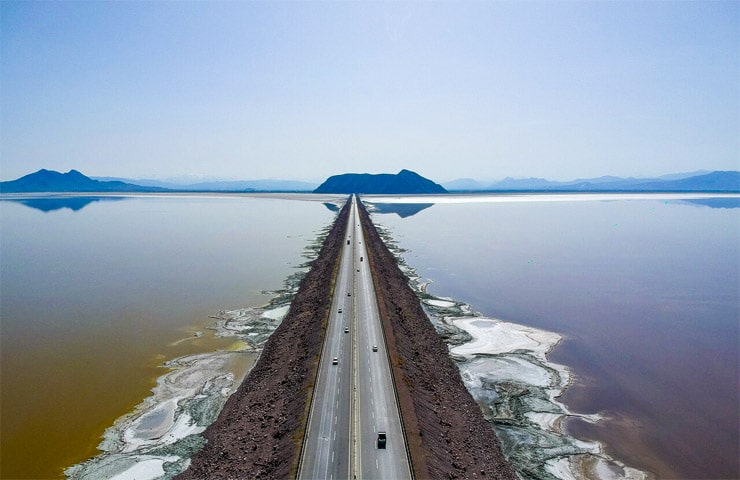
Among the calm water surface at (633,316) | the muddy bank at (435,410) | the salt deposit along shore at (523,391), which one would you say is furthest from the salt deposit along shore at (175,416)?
the calm water surface at (633,316)

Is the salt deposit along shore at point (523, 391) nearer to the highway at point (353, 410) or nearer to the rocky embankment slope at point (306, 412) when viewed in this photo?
the rocky embankment slope at point (306, 412)

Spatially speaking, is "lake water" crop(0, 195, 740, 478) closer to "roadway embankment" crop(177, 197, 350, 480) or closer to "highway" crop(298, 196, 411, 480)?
Answer: "roadway embankment" crop(177, 197, 350, 480)

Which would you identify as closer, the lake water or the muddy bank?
the muddy bank

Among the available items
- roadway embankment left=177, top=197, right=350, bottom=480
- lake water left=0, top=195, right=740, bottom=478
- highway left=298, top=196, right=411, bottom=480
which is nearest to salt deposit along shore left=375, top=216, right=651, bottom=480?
lake water left=0, top=195, right=740, bottom=478

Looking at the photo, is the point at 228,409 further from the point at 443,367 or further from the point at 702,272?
the point at 702,272

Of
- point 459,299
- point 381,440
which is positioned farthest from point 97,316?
point 459,299

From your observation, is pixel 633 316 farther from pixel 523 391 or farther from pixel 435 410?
pixel 435 410
